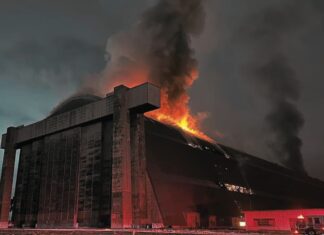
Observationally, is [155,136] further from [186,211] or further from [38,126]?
[38,126]

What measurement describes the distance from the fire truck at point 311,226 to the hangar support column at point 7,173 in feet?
155

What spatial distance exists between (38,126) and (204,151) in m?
33.6

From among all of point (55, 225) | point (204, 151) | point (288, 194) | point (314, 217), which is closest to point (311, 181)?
point (288, 194)

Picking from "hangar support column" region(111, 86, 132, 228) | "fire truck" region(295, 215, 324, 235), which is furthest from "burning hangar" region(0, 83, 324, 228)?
"fire truck" region(295, 215, 324, 235)

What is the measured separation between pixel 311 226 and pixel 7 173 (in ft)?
167

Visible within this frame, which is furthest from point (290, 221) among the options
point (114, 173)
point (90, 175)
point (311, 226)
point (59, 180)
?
point (59, 180)

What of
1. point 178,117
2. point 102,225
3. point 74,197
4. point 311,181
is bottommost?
point 102,225

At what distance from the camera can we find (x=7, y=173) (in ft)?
216

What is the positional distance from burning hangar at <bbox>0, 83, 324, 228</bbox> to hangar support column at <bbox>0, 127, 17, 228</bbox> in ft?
0.54

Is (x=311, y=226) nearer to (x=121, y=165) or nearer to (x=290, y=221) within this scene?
(x=290, y=221)

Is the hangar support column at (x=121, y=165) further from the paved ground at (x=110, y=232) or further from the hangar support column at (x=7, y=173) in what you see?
the hangar support column at (x=7, y=173)

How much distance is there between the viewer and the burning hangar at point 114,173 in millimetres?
47875

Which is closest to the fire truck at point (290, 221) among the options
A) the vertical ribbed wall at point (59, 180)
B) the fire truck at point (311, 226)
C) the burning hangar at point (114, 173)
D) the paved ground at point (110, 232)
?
the fire truck at point (311, 226)

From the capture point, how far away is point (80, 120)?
55.8m
